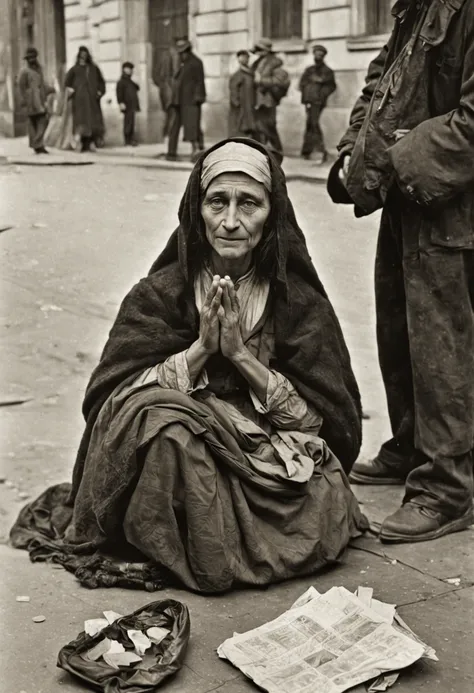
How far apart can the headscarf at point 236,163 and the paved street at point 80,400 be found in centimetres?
137

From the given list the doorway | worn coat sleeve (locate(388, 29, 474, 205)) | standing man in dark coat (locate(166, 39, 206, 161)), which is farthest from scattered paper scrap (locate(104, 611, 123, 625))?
the doorway

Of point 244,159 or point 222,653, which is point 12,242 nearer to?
point 244,159

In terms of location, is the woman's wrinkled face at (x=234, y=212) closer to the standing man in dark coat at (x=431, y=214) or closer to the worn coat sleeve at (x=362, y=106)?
the standing man in dark coat at (x=431, y=214)

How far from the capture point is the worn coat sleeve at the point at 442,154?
13.7ft

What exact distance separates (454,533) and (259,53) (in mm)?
13451

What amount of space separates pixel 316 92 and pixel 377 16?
1.36 metres

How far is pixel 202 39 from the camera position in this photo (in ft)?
67.1

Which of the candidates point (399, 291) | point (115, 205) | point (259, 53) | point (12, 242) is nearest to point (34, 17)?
point (259, 53)

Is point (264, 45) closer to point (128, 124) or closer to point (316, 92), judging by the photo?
point (316, 92)

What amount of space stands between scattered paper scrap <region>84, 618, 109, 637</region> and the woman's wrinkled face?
128 centimetres

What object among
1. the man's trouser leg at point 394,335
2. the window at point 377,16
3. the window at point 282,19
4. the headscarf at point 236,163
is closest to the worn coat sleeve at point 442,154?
the man's trouser leg at point 394,335

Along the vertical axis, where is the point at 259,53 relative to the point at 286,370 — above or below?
above

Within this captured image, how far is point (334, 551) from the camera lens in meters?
4.12

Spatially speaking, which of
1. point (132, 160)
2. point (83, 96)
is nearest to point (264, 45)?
point (132, 160)
